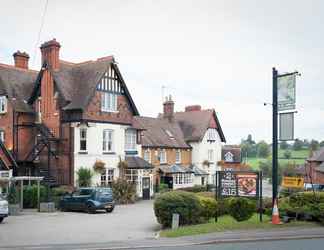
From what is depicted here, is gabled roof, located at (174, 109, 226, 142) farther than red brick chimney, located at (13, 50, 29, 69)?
Yes

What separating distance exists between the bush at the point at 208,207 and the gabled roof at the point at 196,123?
32.1 metres

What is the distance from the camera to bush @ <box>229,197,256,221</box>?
20.7 m

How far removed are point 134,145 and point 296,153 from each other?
73746 millimetres

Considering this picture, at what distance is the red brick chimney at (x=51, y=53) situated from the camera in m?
38.8

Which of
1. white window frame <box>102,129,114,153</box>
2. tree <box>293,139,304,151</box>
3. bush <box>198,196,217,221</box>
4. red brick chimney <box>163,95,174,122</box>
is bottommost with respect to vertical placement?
bush <box>198,196,217,221</box>

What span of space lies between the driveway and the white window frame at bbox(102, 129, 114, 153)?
1057 centimetres

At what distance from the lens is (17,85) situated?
40.6 m

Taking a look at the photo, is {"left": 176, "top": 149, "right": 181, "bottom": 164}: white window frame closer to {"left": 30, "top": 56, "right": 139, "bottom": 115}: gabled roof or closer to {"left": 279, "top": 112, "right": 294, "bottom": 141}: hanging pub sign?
{"left": 30, "top": 56, "right": 139, "bottom": 115}: gabled roof

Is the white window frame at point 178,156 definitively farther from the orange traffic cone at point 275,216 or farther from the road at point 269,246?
the road at point 269,246

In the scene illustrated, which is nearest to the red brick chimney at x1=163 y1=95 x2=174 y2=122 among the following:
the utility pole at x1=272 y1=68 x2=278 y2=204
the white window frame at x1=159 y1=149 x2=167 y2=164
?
the white window frame at x1=159 y1=149 x2=167 y2=164

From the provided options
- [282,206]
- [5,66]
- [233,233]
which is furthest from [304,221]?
[5,66]

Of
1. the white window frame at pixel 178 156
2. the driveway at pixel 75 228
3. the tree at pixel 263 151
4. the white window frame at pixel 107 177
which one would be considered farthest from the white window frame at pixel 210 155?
the tree at pixel 263 151

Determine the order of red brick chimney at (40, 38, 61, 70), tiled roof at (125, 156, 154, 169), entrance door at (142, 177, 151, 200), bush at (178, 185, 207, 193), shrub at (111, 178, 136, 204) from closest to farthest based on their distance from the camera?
1. shrub at (111, 178, 136, 204)
2. red brick chimney at (40, 38, 61, 70)
3. tiled roof at (125, 156, 154, 169)
4. entrance door at (142, 177, 151, 200)
5. bush at (178, 185, 207, 193)

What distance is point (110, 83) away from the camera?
39.9m
